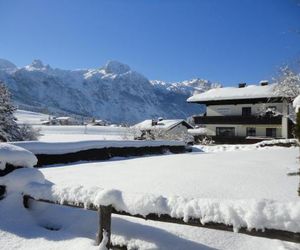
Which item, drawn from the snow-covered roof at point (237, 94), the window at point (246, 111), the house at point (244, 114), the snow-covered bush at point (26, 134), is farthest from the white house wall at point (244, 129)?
the snow-covered bush at point (26, 134)

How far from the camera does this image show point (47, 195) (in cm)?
566

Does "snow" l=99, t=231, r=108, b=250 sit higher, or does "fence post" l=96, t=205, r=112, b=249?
"fence post" l=96, t=205, r=112, b=249

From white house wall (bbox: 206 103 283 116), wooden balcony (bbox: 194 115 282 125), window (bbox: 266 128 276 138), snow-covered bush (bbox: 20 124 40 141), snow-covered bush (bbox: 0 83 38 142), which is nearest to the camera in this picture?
snow-covered bush (bbox: 0 83 38 142)

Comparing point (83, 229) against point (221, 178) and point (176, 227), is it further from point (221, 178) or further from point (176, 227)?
point (221, 178)

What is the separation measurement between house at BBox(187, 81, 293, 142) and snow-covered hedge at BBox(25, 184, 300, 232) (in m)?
35.1

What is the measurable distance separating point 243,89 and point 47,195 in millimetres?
40524

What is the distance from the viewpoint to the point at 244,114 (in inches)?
1654

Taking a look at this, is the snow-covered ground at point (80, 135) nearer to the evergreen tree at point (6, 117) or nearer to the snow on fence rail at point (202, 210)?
the evergreen tree at point (6, 117)

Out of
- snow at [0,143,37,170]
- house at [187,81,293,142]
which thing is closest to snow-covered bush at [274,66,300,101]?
house at [187,81,293,142]

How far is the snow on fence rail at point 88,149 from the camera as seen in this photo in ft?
54.3

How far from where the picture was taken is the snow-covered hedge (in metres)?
3.54

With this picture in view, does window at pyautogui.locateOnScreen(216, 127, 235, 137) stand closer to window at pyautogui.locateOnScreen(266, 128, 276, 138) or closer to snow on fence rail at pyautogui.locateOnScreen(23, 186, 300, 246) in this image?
window at pyautogui.locateOnScreen(266, 128, 276, 138)

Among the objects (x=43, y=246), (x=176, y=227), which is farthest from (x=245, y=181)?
(x=43, y=246)

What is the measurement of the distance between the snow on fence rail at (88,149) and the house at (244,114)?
16.6 meters
